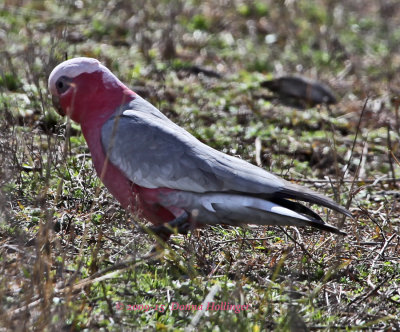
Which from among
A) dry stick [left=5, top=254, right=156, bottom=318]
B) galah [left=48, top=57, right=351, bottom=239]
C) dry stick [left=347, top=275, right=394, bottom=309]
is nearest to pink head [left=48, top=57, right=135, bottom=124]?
galah [left=48, top=57, right=351, bottom=239]

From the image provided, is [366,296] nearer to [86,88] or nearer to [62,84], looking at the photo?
[86,88]

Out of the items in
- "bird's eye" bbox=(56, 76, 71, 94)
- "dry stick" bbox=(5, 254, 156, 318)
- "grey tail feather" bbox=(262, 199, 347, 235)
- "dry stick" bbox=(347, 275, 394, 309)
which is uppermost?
"bird's eye" bbox=(56, 76, 71, 94)

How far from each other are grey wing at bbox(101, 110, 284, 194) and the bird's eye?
36cm

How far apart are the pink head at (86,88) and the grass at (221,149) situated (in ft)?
0.89

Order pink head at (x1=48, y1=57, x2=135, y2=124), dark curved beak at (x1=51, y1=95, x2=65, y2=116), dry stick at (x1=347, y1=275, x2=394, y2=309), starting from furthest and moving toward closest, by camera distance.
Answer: dark curved beak at (x1=51, y1=95, x2=65, y2=116)
pink head at (x1=48, y1=57, x2=135, y2=124)
dry stick at (x1=347, y1=275, x2=394, y2=309)

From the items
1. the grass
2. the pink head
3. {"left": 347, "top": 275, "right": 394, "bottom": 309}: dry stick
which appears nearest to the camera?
the grass

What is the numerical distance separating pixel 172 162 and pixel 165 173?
0.24ft

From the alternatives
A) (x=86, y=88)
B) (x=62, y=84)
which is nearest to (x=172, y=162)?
(x=86, y=88)

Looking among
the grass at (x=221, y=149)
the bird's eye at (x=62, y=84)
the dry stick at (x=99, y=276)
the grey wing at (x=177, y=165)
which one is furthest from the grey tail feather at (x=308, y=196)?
the bird's eye at (x=62, y=84)

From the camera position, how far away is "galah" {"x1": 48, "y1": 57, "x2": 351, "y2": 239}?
11.9ft

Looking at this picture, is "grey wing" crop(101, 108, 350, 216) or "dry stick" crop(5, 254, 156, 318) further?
"grey wing" crop(101, 108, 350, 216)

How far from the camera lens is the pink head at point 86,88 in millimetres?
3965

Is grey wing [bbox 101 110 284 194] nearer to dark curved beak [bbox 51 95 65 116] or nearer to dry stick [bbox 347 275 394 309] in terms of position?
dark curved beak [bbox 51 95 65 116]

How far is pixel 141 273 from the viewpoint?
345 centimetres
